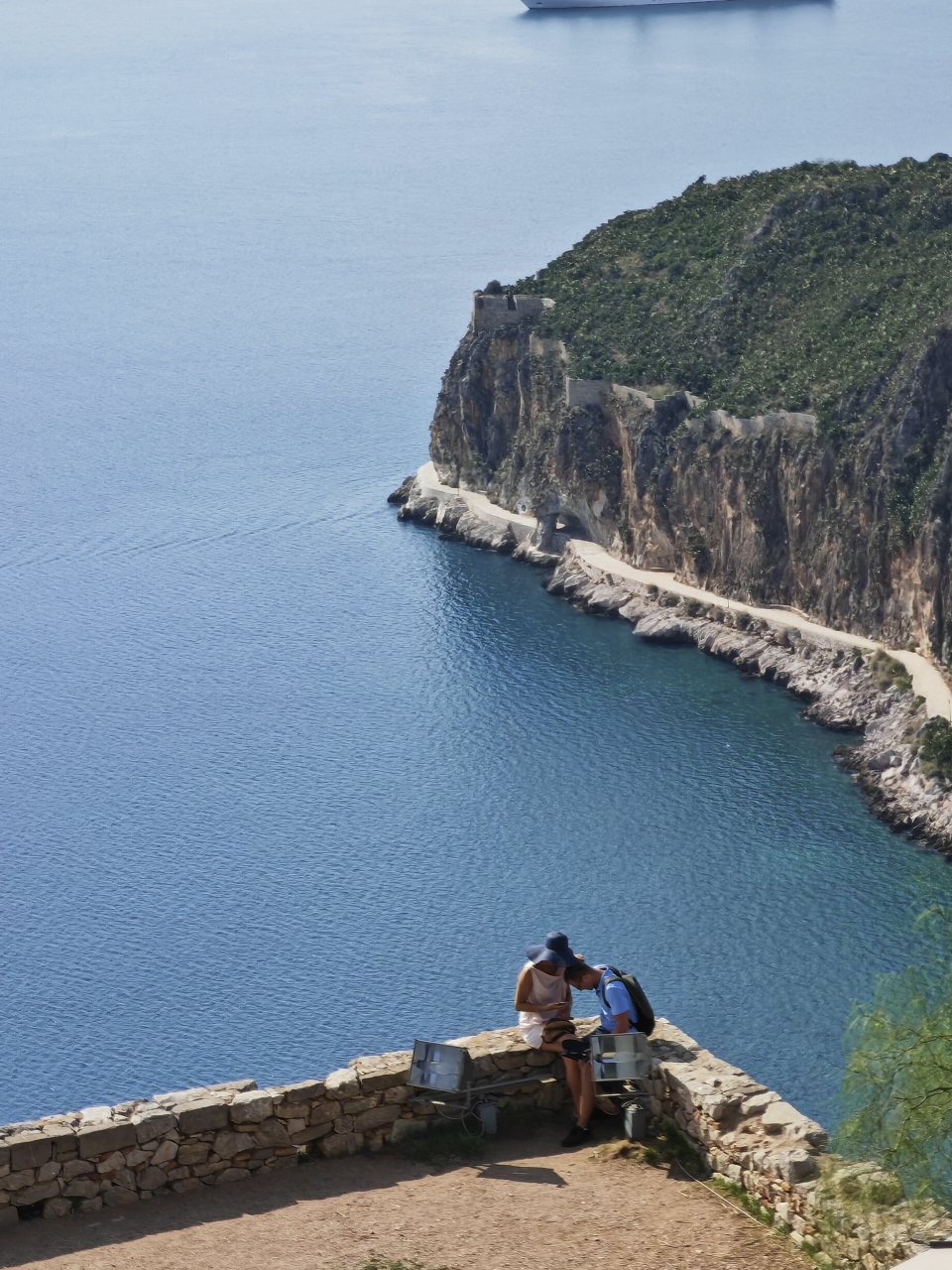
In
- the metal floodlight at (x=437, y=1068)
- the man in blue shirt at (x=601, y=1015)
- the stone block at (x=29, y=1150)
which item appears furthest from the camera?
the man in blue shirt at (x=601, y=1015)

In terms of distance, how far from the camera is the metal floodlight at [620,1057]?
66.2ft

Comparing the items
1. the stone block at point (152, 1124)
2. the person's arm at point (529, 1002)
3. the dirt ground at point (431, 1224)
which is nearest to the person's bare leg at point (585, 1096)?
the dirt ground at point (431, 1224)

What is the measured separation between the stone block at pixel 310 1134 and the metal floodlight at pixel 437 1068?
34.0 inches

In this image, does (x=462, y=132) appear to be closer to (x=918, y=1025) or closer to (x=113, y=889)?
(x=113, y=889)

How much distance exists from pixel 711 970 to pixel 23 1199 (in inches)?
1311

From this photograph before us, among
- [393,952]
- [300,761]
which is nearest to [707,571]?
[300,761]

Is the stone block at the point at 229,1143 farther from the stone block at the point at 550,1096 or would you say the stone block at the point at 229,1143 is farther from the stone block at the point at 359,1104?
the stone block at the point at 550,1096

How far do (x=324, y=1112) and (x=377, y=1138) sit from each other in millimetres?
650

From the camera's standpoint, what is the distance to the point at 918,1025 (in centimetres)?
2153

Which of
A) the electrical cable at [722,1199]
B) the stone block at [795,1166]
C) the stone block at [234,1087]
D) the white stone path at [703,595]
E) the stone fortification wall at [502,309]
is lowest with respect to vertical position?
the white stone path at [703,595]

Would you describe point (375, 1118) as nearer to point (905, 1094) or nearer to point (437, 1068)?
point (437, 1068)

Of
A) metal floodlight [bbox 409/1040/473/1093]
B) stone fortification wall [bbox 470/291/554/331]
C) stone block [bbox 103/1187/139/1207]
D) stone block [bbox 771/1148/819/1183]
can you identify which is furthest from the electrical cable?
stone fortification wall [bbox 470/291/554/331]

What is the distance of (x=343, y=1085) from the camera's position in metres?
19.9

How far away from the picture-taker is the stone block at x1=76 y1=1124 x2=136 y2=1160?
1892 centimetres
